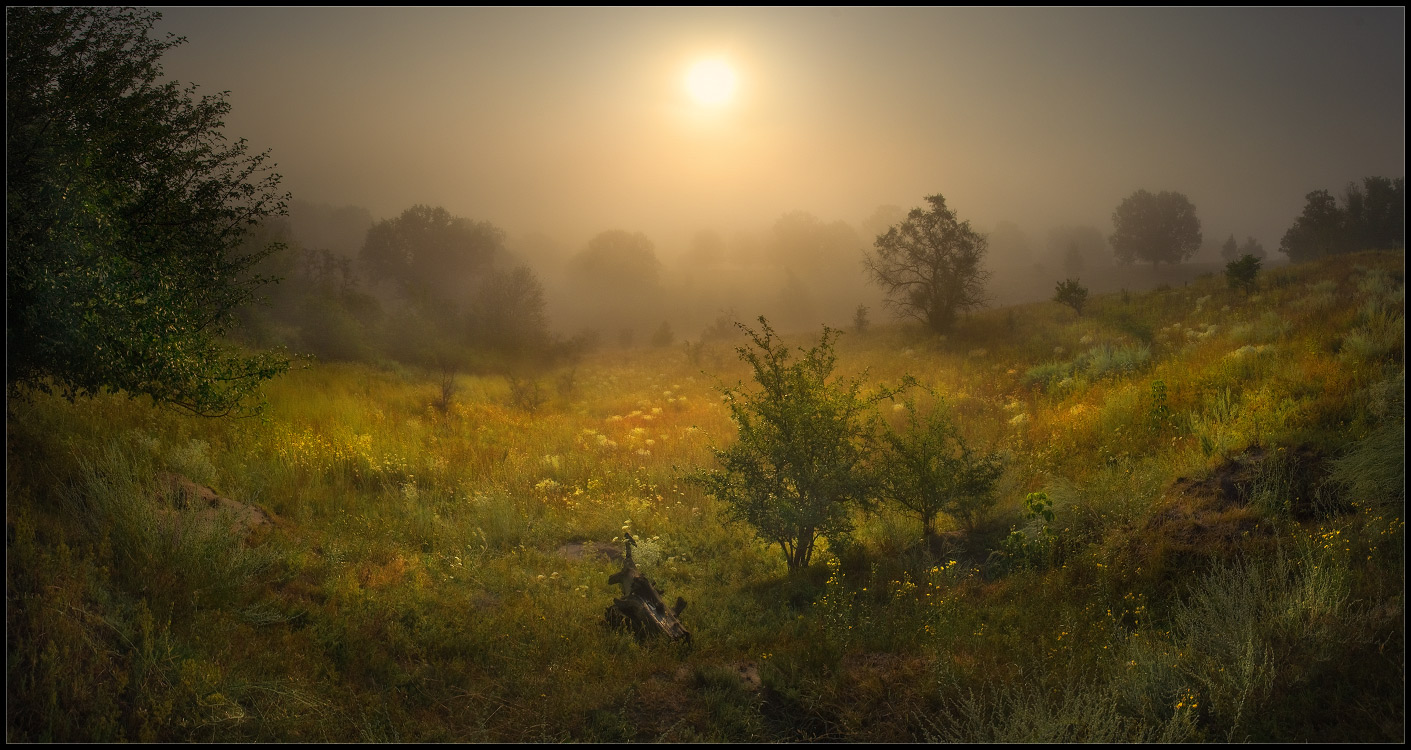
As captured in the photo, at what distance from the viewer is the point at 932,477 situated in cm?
852

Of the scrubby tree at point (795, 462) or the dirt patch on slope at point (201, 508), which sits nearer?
the dirt patch on slope at point (201, 508)

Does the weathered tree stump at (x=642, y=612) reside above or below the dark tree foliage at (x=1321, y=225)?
below

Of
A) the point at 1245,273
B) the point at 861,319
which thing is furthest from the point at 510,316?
the point at 1245,273

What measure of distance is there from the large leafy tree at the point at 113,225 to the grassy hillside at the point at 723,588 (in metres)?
1.67

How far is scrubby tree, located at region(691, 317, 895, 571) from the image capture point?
798cm

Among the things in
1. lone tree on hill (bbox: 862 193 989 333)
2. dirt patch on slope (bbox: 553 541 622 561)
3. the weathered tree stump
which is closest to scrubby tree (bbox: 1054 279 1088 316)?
lone tree on hill (bbox: 862 193 989 333)

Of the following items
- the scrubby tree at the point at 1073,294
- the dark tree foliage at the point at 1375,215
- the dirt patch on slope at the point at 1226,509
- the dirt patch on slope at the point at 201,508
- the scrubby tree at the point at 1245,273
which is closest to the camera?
the dirt patch on slope at the point at 1226,509

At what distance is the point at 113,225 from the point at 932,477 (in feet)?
35.4

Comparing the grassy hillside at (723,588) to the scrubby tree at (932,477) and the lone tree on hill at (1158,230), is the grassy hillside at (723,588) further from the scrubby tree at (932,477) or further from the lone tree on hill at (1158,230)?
the lone tree on hill at (1158,230)

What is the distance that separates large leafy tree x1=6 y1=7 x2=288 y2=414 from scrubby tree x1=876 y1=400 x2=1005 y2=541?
900cm

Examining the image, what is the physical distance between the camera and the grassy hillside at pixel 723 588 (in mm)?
4340

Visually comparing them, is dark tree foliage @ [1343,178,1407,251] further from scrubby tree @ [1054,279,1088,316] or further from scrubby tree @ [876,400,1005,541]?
scrubby tree @ [876,400,1005,541]

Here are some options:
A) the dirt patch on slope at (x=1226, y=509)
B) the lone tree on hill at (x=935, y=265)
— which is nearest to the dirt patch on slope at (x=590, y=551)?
the dirt patch on slope at (x=1226, y=509)

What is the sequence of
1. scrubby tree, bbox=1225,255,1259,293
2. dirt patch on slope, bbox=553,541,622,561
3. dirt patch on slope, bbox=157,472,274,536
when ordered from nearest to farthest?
dirt patch on slope, bbox=157,472,274,536 < dirt patch on slope, bbox=553,541,622,561 < scrubby tree, bbox=1225,255,1259,293
